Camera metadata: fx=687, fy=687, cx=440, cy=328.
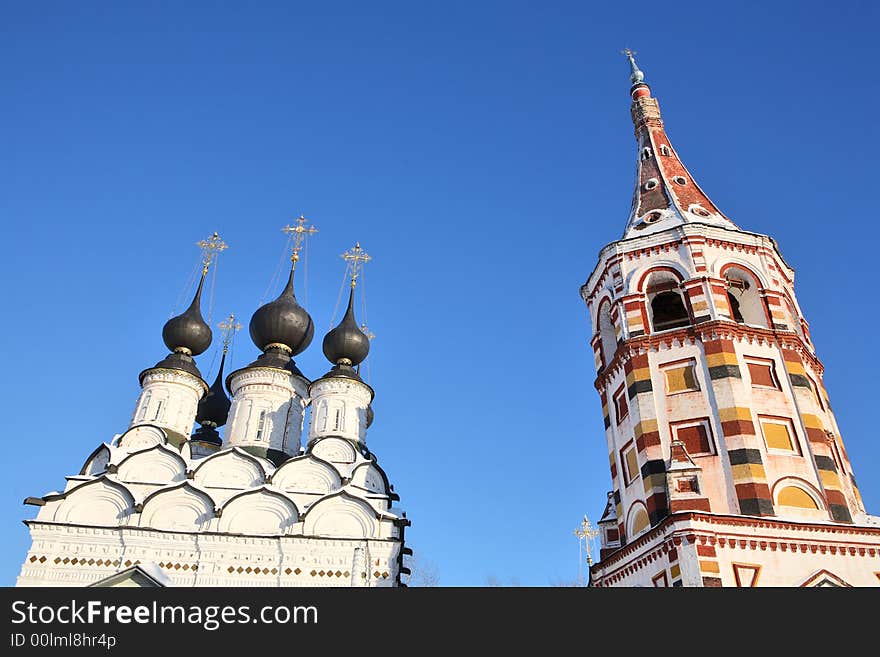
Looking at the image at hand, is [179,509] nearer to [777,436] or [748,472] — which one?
[748,472]

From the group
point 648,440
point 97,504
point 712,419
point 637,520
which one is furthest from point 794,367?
point 97,504

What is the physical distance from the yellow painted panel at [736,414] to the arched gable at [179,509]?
Answer: 537 inches

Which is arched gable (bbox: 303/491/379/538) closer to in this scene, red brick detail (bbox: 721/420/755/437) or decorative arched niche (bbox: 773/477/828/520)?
red brick detail (bbox: 721/420/755/437)

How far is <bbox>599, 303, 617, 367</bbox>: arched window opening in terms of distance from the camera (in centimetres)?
1562

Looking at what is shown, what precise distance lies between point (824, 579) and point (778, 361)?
168 inches

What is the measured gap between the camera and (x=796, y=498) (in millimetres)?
11984

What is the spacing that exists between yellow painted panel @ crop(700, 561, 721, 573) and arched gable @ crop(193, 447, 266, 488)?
44.2 ft
